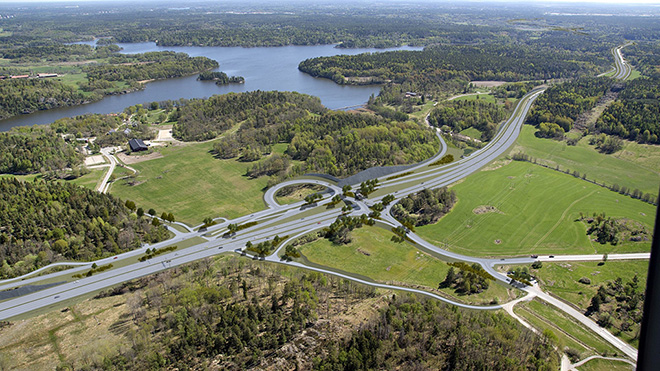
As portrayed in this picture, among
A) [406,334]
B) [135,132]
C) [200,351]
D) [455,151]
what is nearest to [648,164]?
[455,151]

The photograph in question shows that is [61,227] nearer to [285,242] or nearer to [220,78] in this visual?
[285,242]

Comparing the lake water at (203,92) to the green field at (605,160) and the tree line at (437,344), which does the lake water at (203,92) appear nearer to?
the green field at (605,160)

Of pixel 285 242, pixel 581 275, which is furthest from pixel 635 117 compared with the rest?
pixel 285 242

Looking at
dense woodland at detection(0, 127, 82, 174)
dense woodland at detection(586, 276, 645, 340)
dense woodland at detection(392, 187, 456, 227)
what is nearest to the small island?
dense woodland at detection(0, 127, 82, 174)

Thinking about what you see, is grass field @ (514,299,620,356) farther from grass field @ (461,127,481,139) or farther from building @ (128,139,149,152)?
building @ (128,139,149,152)

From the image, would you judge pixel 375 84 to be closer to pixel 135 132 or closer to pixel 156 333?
pixel 135 132
